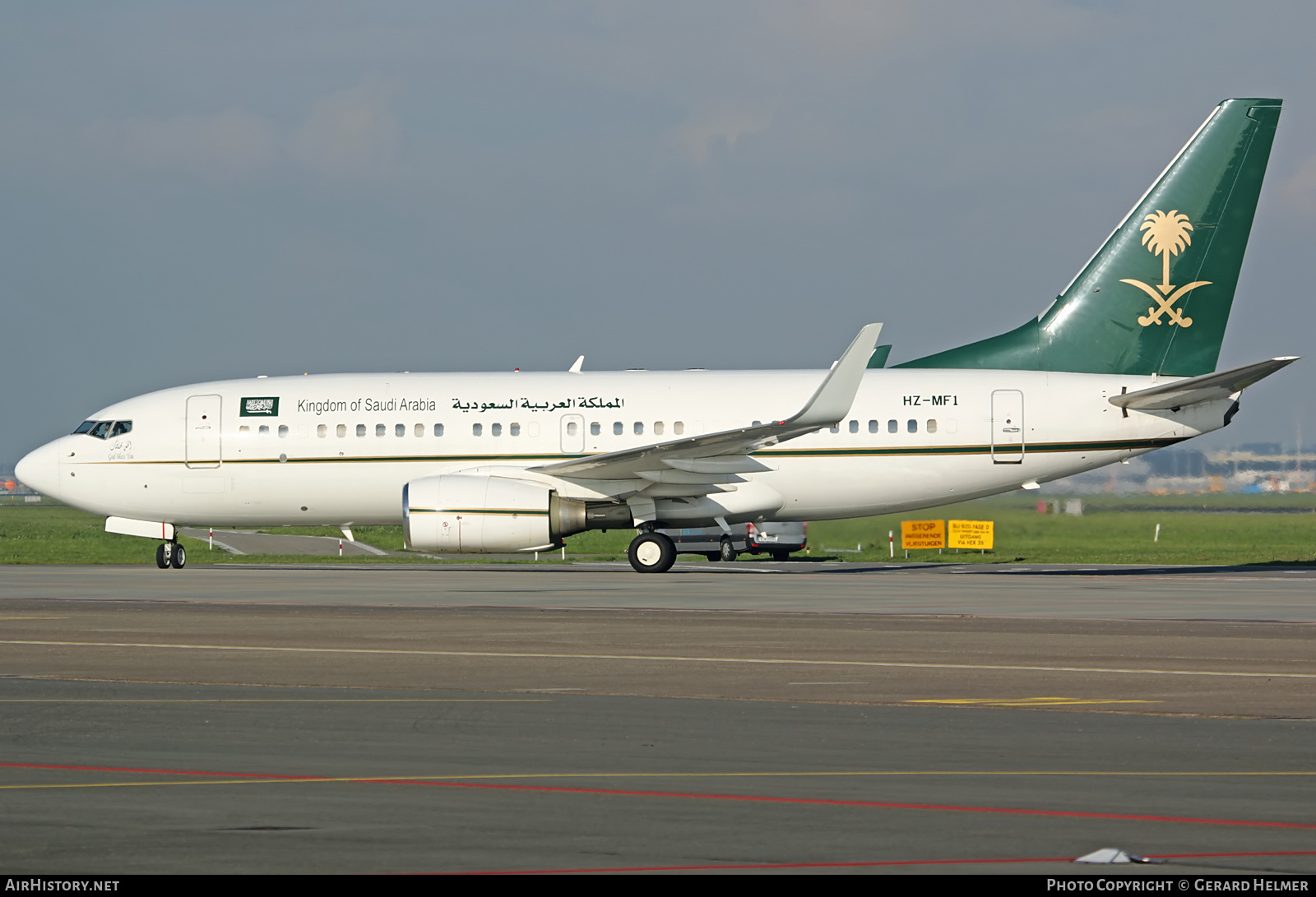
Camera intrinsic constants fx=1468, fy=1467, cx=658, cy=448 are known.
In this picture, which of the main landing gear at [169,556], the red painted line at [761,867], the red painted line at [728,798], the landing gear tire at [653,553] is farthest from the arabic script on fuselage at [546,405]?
the red painted line at [761,867]

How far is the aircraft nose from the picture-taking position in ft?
105

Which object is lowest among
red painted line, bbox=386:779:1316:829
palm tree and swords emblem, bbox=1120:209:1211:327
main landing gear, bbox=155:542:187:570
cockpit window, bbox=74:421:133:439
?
red painted line, bbox=386:779:1316:829

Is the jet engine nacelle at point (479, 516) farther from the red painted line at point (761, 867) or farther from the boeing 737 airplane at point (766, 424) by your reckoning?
the red painted line at point (761, 867)

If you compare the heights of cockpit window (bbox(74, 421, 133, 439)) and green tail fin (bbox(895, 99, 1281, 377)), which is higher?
green tail fin (bbox(895, 99, 1281, 377))

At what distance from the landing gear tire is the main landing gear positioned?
33.3 feet

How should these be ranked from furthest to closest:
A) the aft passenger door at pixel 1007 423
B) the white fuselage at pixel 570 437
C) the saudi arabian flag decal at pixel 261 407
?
the saudi arabian flag decal at pixel 261 407
the white fuselage at pixel 570 437
the aft passenger door at pixel 1007 423

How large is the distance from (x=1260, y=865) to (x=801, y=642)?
9721 mm

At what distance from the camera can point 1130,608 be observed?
19.8m

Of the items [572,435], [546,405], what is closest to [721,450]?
[572,435]

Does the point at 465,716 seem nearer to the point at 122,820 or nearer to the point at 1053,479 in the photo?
the point at 122,820

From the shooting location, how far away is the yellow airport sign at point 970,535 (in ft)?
140

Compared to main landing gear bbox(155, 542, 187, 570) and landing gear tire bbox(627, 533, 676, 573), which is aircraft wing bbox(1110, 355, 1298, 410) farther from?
main landing gear bbox(155, 542, 187, 570)

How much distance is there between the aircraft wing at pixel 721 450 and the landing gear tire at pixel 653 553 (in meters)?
1.09

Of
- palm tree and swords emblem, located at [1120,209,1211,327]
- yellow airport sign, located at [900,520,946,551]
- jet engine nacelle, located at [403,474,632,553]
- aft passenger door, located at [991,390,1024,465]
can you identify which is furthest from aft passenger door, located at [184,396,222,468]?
yellow airport sign, located at [900,520,946,551]
